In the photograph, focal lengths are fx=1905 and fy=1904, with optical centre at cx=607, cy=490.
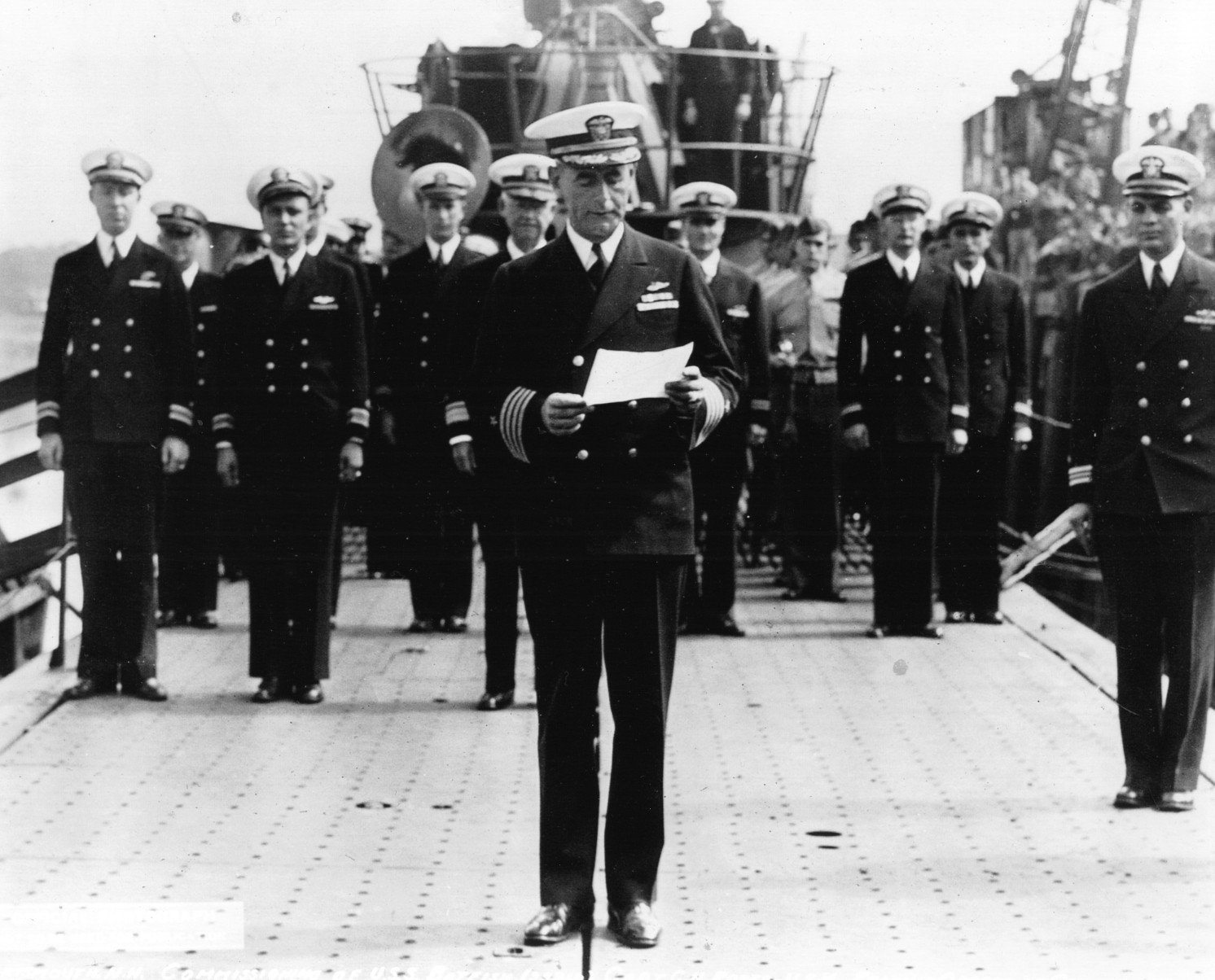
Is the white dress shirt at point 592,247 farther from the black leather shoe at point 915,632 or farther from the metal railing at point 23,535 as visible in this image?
the black leather shoe at point 915,632

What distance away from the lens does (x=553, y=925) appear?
4.80m

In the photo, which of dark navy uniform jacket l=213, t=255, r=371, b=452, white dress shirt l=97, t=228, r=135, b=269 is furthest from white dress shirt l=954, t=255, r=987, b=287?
white dress shirt l=97, t=228, r=135, b=269

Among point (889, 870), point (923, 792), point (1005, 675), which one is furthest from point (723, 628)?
point (889, 870)

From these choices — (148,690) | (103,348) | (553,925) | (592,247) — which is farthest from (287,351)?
(553,925)

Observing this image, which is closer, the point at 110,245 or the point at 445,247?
the point at 110,245

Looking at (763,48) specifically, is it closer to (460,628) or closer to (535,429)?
(460,628)

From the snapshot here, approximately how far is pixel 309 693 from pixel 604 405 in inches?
142

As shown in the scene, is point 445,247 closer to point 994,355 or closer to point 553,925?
point 994,355

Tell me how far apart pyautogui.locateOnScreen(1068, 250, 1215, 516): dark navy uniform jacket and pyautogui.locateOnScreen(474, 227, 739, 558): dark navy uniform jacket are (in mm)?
1904

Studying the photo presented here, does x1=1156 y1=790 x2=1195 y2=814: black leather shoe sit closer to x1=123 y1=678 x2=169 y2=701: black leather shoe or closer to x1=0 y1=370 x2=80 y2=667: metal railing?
x1=123 y1=678 x2=169 y2=701: black leather shoe

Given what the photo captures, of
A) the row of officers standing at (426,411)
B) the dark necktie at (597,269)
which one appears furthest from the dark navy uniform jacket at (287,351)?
the dark necktie at (597,269)

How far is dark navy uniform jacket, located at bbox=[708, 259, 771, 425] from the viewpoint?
927cm

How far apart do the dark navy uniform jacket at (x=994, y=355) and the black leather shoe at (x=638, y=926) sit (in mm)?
5759

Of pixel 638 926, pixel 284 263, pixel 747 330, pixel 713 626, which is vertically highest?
pixel 284 263
